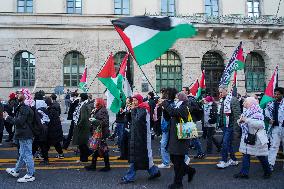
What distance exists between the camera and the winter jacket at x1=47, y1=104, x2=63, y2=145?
31.1ft

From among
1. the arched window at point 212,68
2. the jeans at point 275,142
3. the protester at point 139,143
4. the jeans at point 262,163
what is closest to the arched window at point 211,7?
the arched window at point 212,68

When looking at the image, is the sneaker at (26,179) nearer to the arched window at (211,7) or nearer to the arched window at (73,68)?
the arched window at (73,68)

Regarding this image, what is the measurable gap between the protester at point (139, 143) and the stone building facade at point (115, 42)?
18.3 m

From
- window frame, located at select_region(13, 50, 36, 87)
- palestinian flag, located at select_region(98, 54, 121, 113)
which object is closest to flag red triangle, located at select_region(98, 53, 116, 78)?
palestinian flag, located at select_region(98, 54, 121, 113)

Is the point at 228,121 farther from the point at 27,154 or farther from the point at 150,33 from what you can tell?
the point at 27,154

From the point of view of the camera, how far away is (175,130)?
22.6 ft

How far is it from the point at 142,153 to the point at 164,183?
77 centimetres

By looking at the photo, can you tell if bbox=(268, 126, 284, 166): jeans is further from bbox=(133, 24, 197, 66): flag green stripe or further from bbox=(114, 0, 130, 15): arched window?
bbox=(114, 0, 130, 15): arched window

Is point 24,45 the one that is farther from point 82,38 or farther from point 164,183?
point 164,183

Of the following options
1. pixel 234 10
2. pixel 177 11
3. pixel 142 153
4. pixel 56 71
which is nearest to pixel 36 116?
pixel 142 153

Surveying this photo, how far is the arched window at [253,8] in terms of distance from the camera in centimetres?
2911

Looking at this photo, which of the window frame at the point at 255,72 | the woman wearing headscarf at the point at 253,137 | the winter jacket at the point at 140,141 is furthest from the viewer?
the window frame at the point at 255,72

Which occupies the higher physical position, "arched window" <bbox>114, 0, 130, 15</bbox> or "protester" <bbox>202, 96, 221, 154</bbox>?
"arched window" <bbox>114, 0, 130, 15</bbox>

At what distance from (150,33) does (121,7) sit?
71.3ft
